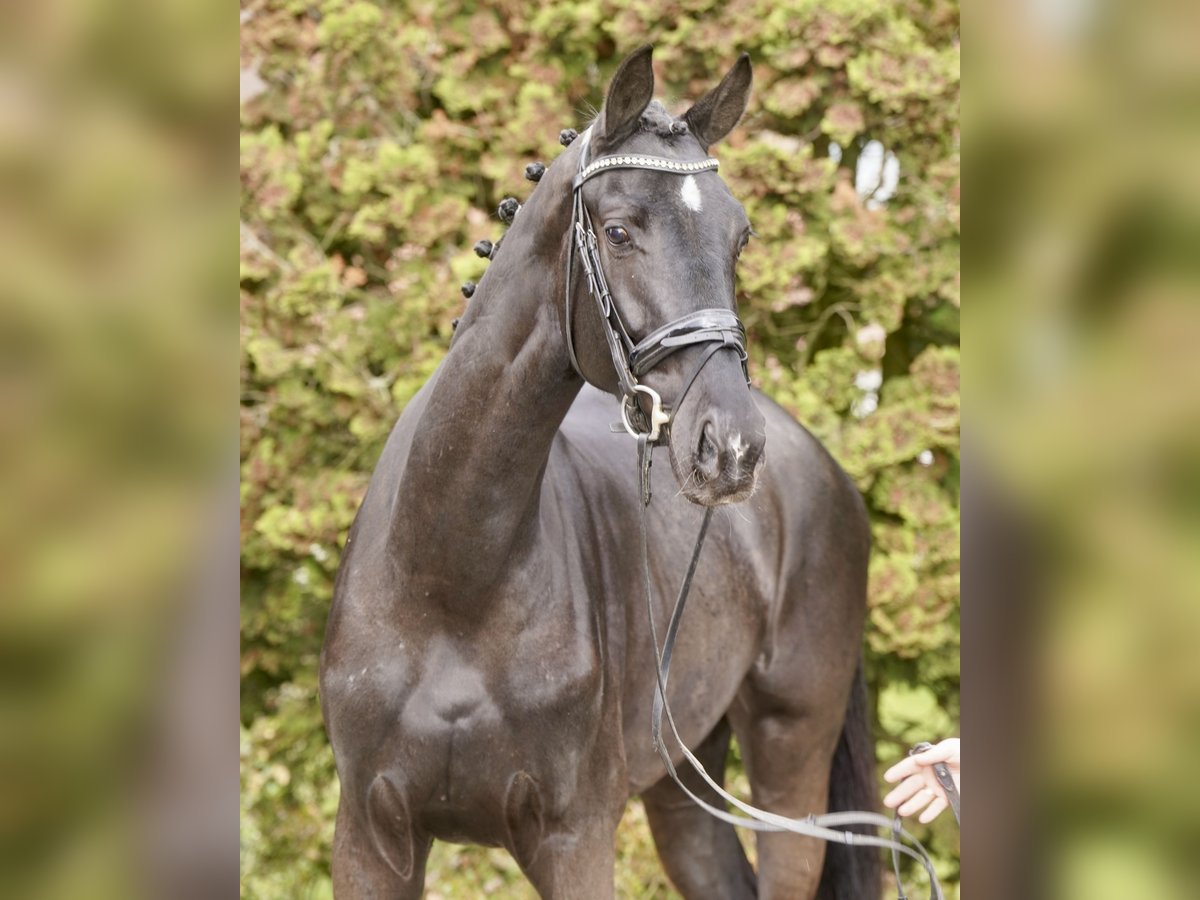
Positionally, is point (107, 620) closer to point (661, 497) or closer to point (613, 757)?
point (613, 757)

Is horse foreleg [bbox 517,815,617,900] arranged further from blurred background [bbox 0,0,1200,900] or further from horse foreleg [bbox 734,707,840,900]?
blurred background [bbox 0,0,1200,900]

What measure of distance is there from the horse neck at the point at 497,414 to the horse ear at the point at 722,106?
238 millimetres

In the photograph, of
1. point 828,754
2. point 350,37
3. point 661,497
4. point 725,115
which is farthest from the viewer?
point 350,37

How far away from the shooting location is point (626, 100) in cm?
188

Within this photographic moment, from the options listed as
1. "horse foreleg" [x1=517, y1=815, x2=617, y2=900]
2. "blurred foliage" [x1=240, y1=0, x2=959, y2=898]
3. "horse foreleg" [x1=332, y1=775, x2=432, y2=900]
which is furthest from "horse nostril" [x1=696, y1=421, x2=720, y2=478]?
"blurred foliage" [x1=240, y1=0, x2=959, y2=898]

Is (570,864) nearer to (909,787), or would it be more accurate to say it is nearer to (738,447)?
(909,787)

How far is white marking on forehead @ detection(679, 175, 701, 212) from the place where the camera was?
1819 millimetres

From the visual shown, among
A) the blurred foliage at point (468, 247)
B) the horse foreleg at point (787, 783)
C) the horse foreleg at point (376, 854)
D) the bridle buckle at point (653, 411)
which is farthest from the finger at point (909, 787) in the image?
the blurred foliage at point (468, 247)

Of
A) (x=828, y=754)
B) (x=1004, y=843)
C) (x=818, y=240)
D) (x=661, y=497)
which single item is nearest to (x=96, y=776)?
(x=1004, y=843)

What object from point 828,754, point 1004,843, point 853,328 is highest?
point 1004,843

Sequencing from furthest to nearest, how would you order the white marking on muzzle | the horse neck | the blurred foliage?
the blurred foliage
the horse neck
the white marking on muzzle

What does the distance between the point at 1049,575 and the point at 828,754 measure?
9.55ft

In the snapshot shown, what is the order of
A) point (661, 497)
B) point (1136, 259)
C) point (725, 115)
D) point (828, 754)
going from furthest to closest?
point (828, 754) → point (661, 497) → point (725, 115) → point (1136, 259)

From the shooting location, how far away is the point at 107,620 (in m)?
0.54
